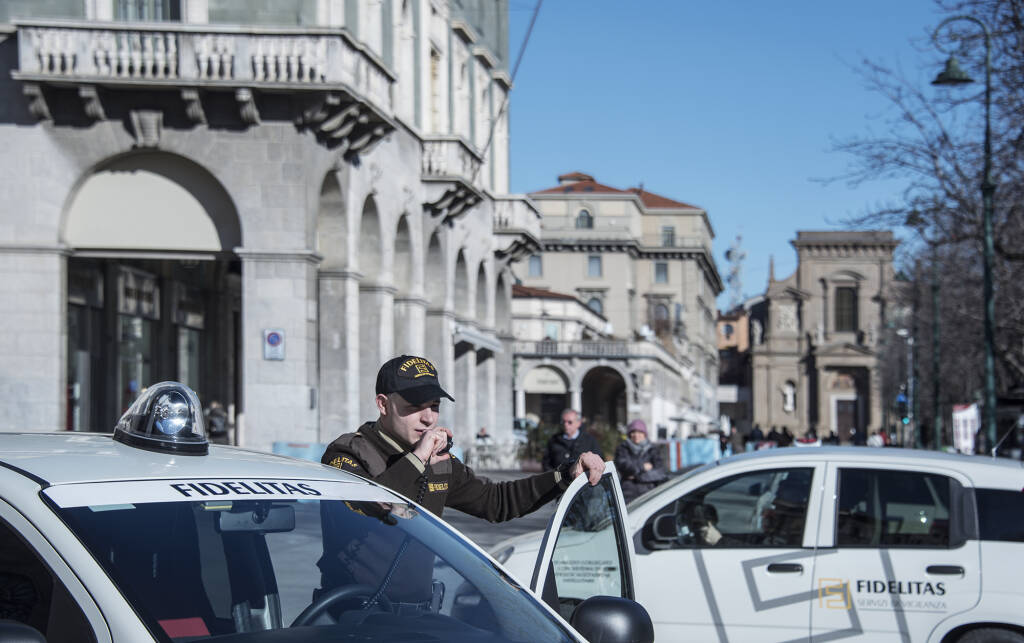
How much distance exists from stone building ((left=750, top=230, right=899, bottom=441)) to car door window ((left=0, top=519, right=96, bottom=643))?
422 ft

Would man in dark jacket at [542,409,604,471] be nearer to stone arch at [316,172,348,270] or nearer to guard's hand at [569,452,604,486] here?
stone arch at [316,172,348,270]

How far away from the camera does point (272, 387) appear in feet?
73.6

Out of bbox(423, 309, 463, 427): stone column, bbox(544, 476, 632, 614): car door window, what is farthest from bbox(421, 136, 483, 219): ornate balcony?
bbox(544, 476, 632, 614): car door window

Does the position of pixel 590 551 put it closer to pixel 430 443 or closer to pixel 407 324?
pixel 430 443

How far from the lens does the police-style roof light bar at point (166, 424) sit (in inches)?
152

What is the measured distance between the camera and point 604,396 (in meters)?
94.0

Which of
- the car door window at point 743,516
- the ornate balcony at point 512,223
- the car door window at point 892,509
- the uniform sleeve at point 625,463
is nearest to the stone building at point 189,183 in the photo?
the uniform sleeve at point 625,463

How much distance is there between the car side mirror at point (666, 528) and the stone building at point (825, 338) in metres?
123

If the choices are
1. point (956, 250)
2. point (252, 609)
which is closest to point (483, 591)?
point (252, 609)

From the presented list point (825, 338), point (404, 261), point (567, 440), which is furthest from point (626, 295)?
point (567, 440)

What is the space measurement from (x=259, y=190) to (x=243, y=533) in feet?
62.7

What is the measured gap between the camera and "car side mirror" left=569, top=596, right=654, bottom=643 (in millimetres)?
3717

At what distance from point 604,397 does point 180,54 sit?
73.9 m

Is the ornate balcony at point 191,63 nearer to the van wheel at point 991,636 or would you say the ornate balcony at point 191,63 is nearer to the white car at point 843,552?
the white car at point 843,552
